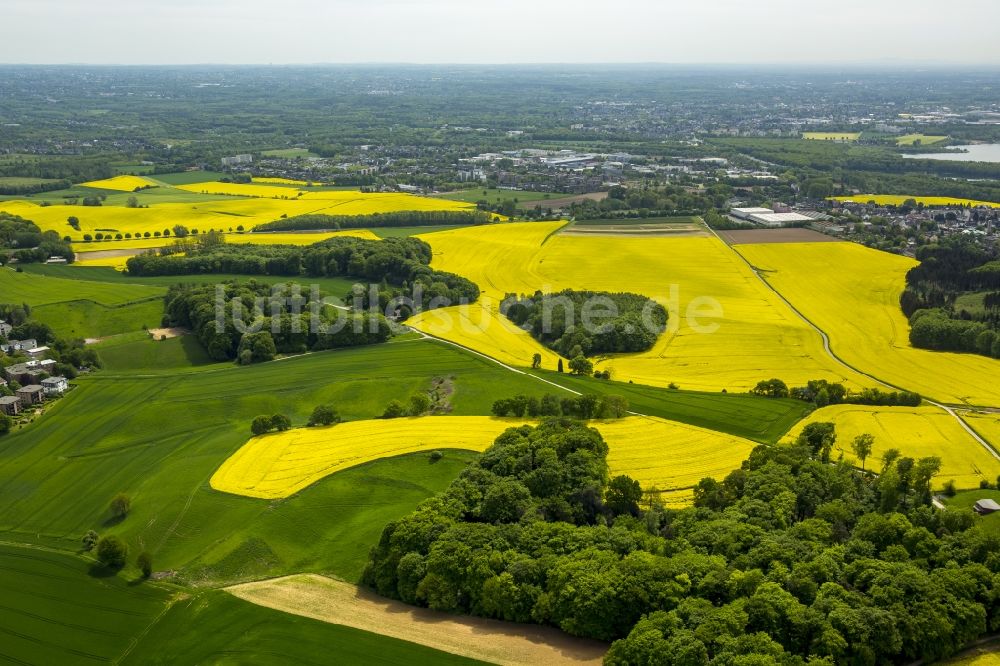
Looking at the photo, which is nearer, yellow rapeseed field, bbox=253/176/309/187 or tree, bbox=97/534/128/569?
tree, bbox=97/534/128/569

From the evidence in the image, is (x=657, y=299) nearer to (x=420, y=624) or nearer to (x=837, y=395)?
(x=837, y=395)

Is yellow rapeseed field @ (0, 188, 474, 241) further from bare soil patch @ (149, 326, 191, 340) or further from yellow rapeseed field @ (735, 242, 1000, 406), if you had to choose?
yellow rapeseed field @ (735, 242, 1000, 406)

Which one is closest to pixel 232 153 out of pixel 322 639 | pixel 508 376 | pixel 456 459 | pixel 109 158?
pixel 109 158

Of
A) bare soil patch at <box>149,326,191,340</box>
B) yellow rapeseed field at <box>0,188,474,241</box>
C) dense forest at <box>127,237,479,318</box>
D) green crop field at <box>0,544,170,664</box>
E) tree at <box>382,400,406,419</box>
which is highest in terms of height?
yellow rapeseed field at <box>0,188,474,241</box>

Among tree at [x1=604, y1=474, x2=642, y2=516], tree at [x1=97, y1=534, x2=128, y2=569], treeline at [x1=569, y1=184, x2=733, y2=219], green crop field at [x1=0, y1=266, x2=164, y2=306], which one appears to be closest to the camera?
tree at [x1=97, y1=534, x2=128, y2=569]

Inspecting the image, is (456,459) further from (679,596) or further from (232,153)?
(232,153)

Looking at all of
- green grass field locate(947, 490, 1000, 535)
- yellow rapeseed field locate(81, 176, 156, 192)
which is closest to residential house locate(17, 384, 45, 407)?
green grass field locate(947, 490, 1000, 535)

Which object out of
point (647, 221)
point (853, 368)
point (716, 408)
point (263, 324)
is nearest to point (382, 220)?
point (647, 221)

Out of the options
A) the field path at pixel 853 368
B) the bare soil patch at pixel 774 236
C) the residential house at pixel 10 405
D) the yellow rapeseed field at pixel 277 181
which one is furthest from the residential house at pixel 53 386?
the yellow rapeseed field at pixel 277 181
